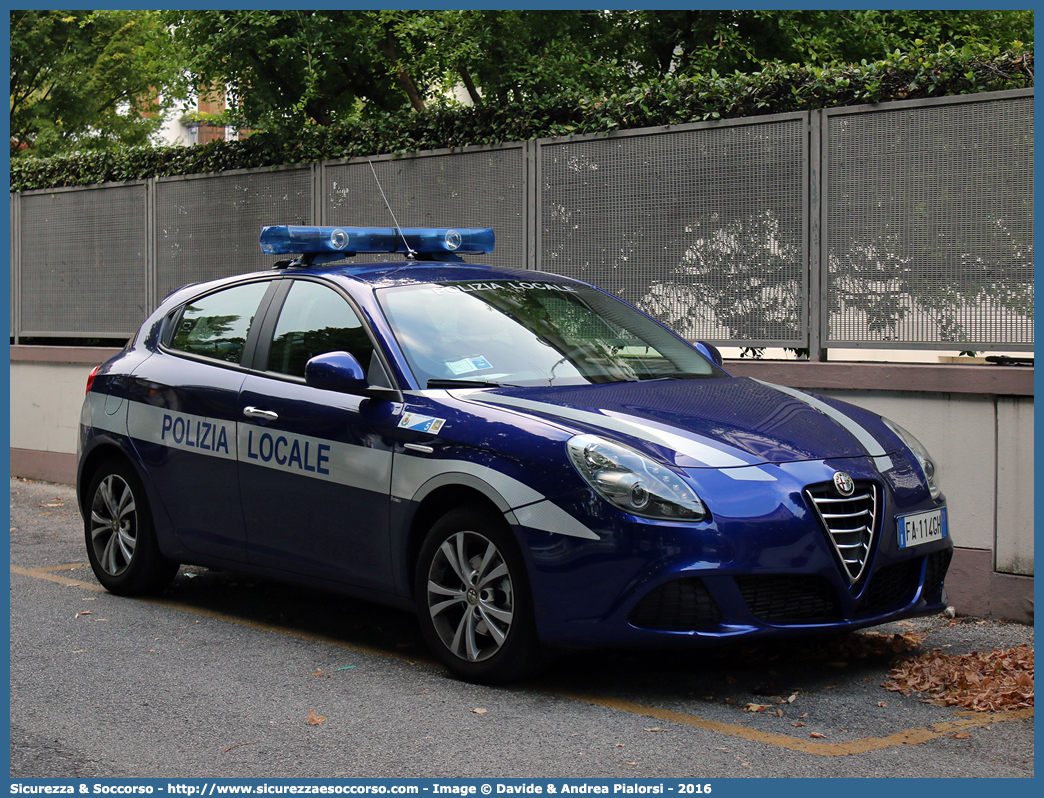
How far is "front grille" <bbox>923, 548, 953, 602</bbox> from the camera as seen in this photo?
211 inches

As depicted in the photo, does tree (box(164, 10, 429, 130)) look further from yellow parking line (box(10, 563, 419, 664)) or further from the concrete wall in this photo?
the concrete wall

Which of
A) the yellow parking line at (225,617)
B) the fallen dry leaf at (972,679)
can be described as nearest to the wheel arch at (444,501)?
the yellow parking line at (225,617)

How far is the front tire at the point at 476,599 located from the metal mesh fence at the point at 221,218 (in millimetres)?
6179

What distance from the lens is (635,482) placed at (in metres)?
4.76

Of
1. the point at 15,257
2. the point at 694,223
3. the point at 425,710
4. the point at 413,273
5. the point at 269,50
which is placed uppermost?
the point at 269,50

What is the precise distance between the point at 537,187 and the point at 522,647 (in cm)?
493

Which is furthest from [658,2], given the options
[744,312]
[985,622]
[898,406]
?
[985,622]

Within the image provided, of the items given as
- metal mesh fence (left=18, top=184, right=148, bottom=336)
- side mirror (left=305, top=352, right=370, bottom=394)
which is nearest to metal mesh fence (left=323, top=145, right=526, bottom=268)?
metal mesh fence (left=18, top=184, right=148, bottom=336)

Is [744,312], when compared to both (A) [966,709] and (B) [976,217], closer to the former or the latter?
(B) [976,217]

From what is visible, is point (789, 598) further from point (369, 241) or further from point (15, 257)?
point (15, 257)

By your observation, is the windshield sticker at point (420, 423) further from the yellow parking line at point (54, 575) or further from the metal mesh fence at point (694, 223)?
the metal mesh fence at point (694, 223)

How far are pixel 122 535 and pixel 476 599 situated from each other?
2.83m

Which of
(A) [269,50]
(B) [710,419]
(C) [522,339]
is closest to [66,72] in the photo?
(A) [269,50]

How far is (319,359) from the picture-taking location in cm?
557
